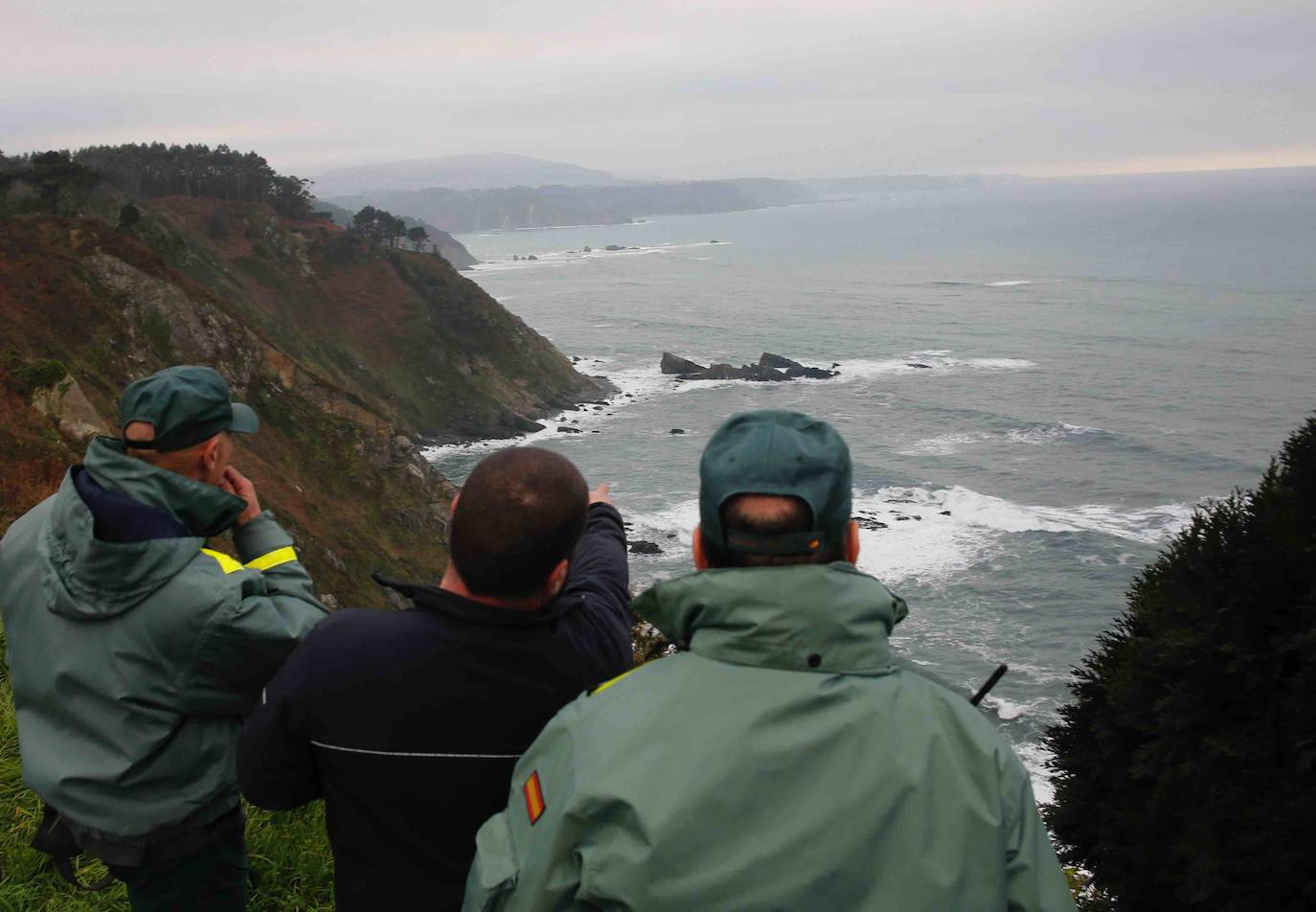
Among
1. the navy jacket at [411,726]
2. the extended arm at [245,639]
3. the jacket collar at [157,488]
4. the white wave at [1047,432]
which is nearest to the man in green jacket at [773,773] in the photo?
the navy jacket at [411,726]

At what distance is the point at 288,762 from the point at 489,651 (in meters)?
0.60

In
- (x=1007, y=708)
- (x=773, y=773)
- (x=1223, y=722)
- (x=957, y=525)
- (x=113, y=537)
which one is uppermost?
(x=113, y=537)

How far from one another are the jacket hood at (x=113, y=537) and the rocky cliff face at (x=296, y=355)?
894 centimetres

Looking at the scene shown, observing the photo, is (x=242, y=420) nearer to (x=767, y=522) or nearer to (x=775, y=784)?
(x=767, y=522)

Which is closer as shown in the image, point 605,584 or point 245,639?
point 245,639

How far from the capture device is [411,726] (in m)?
2.39

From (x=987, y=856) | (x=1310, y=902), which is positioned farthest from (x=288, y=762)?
(x=1310, y=902)

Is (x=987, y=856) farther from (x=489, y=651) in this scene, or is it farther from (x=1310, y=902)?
(x=1310, y=902)

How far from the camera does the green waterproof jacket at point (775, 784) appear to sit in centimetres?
180

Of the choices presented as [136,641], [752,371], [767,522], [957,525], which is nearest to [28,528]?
[136,641]

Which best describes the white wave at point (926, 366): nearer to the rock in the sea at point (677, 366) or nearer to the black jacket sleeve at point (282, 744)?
the rock in the sea at point (677, 366)

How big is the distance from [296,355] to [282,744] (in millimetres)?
50924

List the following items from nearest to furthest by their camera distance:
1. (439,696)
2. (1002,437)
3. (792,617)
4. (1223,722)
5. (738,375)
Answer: (792,617), (439,696), (1223,722), (1002,437), (738,375)

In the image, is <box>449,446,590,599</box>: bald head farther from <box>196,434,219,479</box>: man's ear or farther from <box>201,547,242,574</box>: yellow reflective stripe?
<box>196,434,219,479</box>: man's ear
